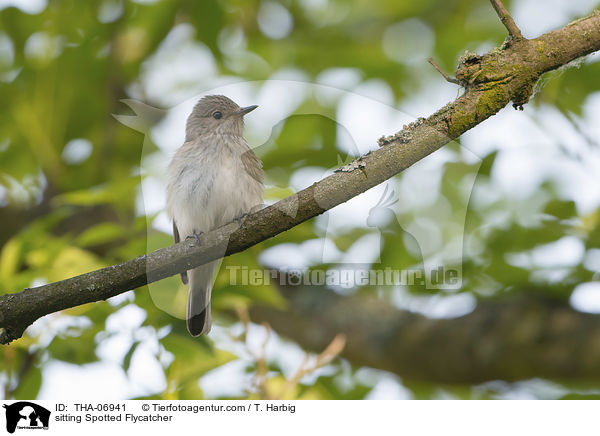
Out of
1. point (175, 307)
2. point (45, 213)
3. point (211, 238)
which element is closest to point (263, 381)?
point (175, 307)

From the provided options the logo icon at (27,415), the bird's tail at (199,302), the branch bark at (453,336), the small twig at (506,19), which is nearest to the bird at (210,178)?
the bird's tail at (199,302)

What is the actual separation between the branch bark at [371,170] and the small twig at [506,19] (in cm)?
4

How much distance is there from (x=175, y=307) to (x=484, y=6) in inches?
159

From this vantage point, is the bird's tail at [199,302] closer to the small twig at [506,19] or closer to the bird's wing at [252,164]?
the bird's wing at [252,164]

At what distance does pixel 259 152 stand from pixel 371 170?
1850mm

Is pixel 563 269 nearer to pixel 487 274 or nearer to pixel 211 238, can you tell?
pixel 487 274

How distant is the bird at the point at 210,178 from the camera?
177 inches

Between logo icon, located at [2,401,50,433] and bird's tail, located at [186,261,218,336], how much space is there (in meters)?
1.11

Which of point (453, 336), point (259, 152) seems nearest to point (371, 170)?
point (259, 152)

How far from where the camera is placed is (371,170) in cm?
264

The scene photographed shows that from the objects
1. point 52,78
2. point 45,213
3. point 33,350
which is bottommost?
point 33,350

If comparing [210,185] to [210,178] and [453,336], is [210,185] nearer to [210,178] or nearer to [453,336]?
[210,178]

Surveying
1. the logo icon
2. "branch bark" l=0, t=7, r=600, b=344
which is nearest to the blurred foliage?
the logo icon

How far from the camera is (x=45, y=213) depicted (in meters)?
6.12
